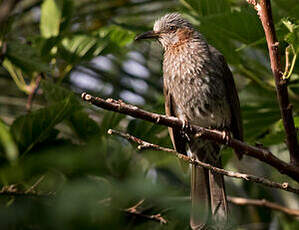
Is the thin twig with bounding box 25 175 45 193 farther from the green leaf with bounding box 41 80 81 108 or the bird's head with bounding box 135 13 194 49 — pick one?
the bird's head with bounding box 135 13 194 49

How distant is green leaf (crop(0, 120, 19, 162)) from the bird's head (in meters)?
1.36

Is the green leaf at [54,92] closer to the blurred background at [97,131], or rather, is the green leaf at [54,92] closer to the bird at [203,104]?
the blurred background at [97,131]

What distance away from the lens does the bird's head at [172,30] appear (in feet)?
11.4

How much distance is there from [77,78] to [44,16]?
55 cm

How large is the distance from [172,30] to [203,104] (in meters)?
0.75

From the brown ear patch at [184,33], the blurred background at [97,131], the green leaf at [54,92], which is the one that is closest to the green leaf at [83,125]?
the blurred background at [97,131]

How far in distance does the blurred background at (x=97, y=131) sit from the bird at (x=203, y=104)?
0.11 metres

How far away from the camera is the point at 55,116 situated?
2.44 m

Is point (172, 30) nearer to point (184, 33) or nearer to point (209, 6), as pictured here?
point (184, 33)

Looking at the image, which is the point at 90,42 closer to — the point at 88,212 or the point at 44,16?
the point at 44,16

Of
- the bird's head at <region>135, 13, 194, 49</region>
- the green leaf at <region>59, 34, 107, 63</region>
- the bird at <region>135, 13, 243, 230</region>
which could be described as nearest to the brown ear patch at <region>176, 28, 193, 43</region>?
the bird's head at <region>135, 13, 194, 49</region>

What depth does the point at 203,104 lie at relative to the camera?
9.97 ft

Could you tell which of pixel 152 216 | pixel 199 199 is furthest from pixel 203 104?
pixel 152 216

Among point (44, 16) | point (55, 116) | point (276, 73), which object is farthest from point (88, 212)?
point (44, 16)
